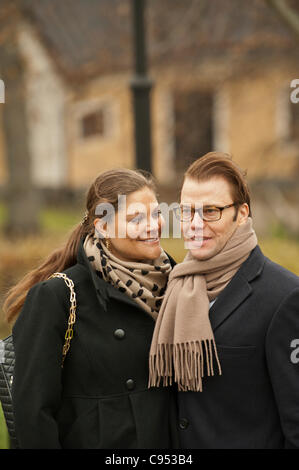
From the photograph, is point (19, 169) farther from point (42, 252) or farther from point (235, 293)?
point (235, 293)

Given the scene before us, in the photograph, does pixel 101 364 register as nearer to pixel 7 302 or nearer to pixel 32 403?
pixel 32 403

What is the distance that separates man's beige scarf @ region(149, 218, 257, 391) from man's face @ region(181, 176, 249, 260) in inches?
1.3

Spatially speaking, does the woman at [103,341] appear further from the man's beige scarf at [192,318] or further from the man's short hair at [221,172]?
the man's short hair at [221,172]

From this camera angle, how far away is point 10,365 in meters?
2.71

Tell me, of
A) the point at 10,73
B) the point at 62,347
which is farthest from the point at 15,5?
the point at 62,347

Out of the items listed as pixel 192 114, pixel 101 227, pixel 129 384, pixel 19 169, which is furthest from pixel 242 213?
pixel 19 169

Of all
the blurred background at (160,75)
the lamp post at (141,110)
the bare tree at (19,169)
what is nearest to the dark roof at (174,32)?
the blurred background at (160,75)

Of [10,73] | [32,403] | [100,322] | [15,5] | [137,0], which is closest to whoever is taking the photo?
[32,403]

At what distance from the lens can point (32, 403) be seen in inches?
94.0

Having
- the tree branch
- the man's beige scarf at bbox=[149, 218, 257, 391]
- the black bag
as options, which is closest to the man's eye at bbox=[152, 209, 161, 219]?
the man's beige scarf at bbox=[149, 218, 257, 391]

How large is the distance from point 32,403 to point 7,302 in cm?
65

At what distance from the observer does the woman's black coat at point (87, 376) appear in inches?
94.5

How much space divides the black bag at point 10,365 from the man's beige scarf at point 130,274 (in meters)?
0.15

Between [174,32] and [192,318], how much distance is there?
22.7 feet
